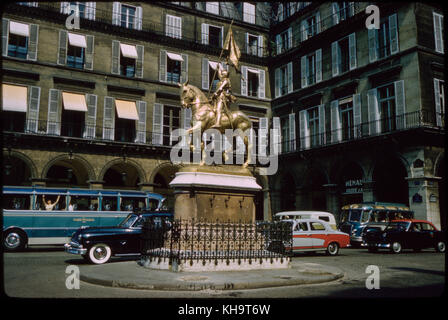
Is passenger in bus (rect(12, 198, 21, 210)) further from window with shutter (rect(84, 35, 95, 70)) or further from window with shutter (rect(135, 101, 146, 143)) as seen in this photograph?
window with shutter (rect(84, 35, 95, 70))

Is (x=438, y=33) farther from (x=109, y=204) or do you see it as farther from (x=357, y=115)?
(x=109, y=204)

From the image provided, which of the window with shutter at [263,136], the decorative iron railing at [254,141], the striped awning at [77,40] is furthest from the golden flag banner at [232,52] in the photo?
the window with shutter at [263,136]

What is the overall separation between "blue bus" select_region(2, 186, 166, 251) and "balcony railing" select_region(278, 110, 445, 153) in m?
13.2

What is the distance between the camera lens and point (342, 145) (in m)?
25.7

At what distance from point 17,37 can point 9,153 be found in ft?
24.9

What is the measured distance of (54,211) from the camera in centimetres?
1795

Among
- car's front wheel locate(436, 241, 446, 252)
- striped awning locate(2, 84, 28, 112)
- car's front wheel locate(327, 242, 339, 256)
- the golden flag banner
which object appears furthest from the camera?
striped awning locate(2, 84, 28, 112)

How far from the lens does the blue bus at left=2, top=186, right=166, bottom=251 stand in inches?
678

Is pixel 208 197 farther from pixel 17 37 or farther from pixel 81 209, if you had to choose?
pixel 17 37

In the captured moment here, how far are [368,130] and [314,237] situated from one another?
10.6 m

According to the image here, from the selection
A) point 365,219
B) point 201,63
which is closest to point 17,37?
point 201,63

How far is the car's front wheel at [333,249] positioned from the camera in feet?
55.1

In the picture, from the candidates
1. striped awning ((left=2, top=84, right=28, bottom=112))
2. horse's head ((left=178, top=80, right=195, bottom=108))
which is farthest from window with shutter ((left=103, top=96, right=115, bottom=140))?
horse's head ((left=178, top=80, right=195, bottom=108))
